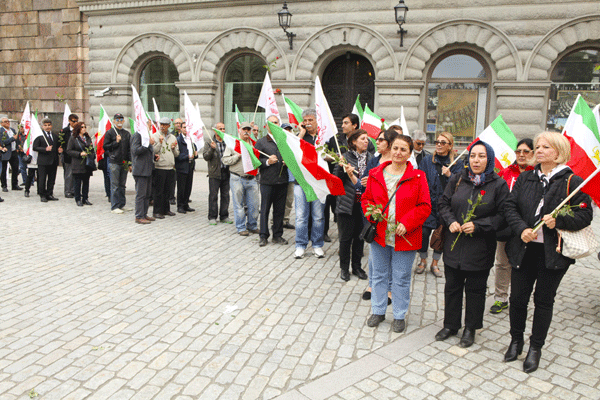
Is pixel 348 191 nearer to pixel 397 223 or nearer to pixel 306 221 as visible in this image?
pixel 306 221

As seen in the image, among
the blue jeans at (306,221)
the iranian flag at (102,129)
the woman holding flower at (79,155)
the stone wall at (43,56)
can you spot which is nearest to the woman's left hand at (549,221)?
the blue jeans at (306,221)

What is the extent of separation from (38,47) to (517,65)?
684 inches

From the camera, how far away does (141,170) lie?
9.09m

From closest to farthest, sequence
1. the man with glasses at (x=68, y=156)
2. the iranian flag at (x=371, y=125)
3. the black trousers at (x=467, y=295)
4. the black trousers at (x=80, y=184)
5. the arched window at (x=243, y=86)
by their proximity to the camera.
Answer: the black trousers at (x=467, y=295) < the iranian flag at (x=371, y=125) < the black trousers at (x=80, y=184) < the man with glasses at (x=68, y=156) < the arched window at (x=243, y=86)

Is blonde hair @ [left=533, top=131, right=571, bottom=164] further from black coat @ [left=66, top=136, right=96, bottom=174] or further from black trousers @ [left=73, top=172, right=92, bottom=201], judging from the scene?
black trousers @ [left=73, top=172, right=92, bottom=201]

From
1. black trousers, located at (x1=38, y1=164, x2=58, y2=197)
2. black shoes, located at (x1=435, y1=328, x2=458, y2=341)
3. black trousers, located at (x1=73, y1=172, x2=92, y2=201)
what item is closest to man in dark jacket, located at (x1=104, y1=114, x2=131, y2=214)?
black trousers, located at (x1=73, y1=172, x2=92, y2=201)

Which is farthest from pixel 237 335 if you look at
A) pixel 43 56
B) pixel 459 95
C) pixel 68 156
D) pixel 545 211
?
pixel 43 56

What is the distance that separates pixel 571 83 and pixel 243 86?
1031 centimetres

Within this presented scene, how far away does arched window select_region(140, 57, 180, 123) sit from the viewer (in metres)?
17.2

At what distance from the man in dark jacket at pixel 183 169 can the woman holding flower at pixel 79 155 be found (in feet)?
7.63

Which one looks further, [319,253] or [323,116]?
[319,253]

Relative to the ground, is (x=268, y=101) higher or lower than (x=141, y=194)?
higher

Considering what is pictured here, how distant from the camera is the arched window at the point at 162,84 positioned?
678 inches

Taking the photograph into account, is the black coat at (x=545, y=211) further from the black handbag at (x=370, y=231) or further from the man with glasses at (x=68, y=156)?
the man with glasses at (x=68, y=156)
